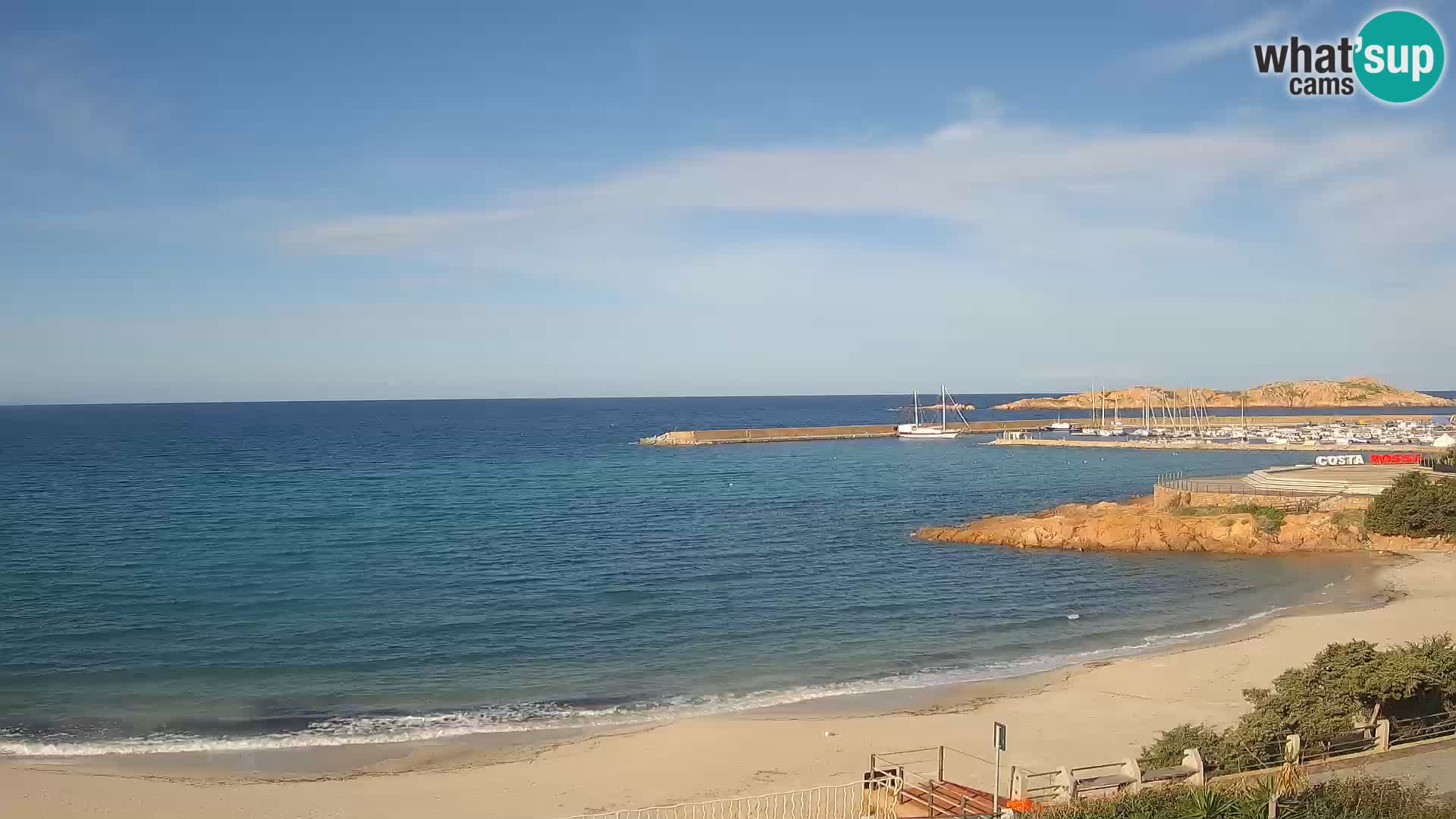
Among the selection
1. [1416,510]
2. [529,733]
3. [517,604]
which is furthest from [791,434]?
[529,733]

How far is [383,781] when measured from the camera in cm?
1983

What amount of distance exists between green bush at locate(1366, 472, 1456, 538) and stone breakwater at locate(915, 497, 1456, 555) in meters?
0.44

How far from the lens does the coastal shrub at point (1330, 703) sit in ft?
54.2

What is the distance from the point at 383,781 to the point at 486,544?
1171 inches

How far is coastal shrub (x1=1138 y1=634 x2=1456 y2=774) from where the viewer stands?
16516mm

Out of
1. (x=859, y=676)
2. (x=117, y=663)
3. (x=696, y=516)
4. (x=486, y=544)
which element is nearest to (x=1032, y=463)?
(x=696, y=516)

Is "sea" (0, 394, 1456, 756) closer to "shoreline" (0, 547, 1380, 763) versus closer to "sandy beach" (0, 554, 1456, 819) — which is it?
"shoreline" (0, 547, 1380, 763)

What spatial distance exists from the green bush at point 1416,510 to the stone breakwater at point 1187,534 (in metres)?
0.44

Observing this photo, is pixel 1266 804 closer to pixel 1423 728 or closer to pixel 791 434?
pixel 1423 728

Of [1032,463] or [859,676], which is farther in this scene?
[1032,463]

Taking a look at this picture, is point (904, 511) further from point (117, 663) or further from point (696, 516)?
point (117, 663)

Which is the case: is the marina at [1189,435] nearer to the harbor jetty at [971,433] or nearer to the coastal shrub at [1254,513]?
the harbor jetty at [971,433]

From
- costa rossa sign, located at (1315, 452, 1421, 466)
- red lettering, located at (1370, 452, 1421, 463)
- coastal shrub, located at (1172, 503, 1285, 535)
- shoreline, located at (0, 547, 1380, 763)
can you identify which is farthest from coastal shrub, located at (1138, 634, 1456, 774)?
red lettering, located at (1370, 452, 1421, 463)

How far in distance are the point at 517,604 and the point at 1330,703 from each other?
25872 millimetres
